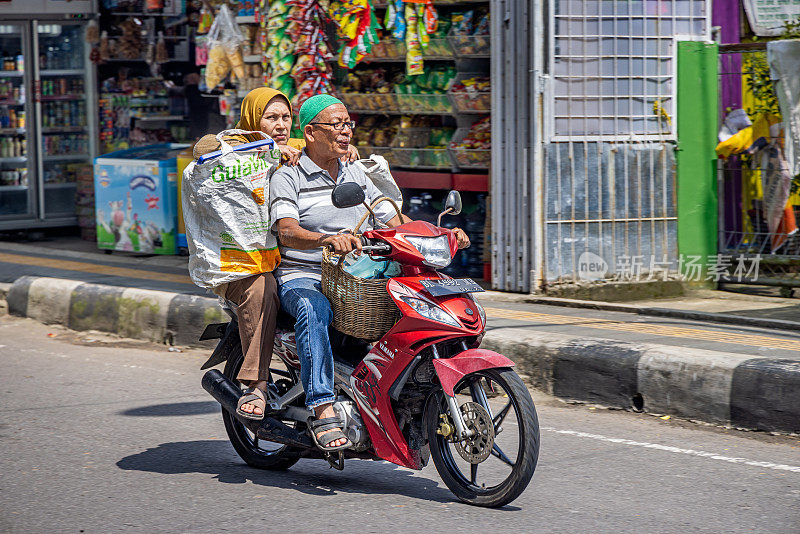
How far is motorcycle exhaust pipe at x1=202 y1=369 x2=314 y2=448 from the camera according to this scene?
477 cm

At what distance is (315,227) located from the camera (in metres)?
4.74

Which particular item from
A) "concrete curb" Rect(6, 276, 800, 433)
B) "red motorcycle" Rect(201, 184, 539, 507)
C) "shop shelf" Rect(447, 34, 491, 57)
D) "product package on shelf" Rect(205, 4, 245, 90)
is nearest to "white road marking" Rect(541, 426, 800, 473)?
"concrete curb" Rect(6, 276, 800, 433)

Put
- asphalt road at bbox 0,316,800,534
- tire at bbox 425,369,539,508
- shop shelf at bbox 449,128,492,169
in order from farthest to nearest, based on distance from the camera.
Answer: shop shelf at bbox 449,128,492,169 < asphalt road at bbox 0,316,800,534 < tire at bbox 425,369,539,508

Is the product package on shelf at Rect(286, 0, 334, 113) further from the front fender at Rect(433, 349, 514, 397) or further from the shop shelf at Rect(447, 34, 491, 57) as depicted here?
the front fender at Rect(433, 349, 514, 397)

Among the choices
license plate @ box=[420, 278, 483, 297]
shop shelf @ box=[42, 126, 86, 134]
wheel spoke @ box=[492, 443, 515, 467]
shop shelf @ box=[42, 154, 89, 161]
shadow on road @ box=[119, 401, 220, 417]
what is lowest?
shadow on road @ box=[119, 401, 220, 417]

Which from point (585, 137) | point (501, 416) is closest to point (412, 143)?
point (585, 137)

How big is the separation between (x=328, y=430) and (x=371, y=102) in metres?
6.09

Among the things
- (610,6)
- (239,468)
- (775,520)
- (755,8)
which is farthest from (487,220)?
(775,520)

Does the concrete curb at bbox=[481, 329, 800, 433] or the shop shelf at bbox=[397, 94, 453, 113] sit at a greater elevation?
the shop shelf at bbox=[397, 94, 453, 113]

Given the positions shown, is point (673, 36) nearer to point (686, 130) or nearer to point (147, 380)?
point (686, 130)

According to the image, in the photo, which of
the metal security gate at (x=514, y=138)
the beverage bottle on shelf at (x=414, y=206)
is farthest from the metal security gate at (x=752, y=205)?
the beverage bottle on shelf at (x=414, y=206)

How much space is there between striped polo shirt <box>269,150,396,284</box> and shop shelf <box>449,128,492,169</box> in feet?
15.4

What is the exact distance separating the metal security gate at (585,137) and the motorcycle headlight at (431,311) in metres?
4.65

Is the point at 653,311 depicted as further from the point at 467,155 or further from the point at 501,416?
the point at 501,416
